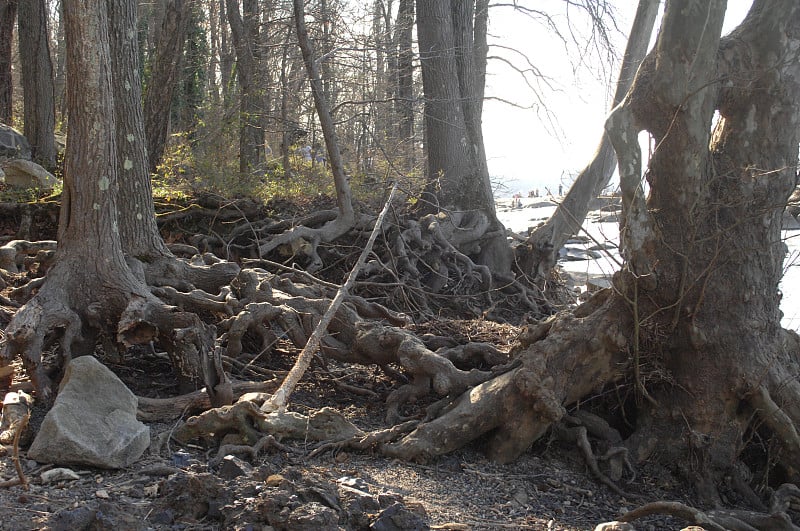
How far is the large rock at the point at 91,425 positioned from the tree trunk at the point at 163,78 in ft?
24.6

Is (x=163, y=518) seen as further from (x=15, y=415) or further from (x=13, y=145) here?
(x=13, y=145)

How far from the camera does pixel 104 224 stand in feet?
18.8

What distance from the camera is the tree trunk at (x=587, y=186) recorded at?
10828 mm

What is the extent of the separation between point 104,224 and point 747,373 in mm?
4714

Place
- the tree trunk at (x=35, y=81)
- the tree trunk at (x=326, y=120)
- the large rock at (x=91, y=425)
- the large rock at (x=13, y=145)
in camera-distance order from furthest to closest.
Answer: the tree trunk at (x=35, y=81), the large rock at (x=13, y=145), the tree trunk at (x=326, y=120), the large rock at (x=91, y=425)

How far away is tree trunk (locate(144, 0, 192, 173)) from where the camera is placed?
11555 millimetres

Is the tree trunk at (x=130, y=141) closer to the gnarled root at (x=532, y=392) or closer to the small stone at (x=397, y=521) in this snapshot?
the gnarled root at (x=532, y=392)

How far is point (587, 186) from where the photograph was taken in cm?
1129

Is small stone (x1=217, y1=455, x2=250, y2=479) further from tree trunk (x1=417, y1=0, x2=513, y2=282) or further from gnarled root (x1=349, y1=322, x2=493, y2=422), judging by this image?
tree trunk (x1=417, y1=0, x2=513, y2=282)

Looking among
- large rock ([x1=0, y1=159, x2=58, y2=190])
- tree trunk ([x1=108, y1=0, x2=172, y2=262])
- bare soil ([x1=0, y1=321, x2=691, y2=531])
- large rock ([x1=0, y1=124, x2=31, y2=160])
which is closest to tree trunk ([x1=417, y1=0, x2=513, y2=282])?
tree trunk ([x1=108, y1=0, x2=172, y2=262])

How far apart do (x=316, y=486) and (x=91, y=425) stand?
55.6 inches

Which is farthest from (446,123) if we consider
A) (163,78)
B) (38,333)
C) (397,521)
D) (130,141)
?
(397,521)

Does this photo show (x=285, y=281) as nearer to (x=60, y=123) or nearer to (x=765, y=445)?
(x=765, y=445)

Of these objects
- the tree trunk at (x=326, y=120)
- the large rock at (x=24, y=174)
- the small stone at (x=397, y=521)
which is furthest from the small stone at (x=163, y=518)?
the large rock at (x=24, y=174)
